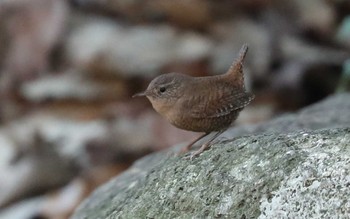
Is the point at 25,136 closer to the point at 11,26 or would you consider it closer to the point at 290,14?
the point at 11,26

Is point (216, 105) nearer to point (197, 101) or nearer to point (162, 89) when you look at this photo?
point (197, 101)

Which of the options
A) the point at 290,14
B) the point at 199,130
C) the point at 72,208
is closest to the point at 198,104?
the point at 199,130

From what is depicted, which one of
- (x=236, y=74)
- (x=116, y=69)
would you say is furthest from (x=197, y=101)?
(x=116, y=69)

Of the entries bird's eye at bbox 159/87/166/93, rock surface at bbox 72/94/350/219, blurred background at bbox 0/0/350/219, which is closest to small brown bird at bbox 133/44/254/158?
bird's eye at bbox 159/87/166/93

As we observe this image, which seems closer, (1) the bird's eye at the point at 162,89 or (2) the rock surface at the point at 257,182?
(2) the rock surface at the point at 257,182

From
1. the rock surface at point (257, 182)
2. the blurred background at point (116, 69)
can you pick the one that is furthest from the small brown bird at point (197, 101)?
the blurred background at point (116, 69)

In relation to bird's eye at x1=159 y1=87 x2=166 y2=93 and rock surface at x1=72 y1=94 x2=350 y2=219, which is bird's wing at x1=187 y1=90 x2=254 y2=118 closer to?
bird's eye at x1=159 y1=87 x2=166 y2=93

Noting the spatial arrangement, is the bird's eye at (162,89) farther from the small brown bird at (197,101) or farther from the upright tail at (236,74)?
the upright tail at (236,74)
